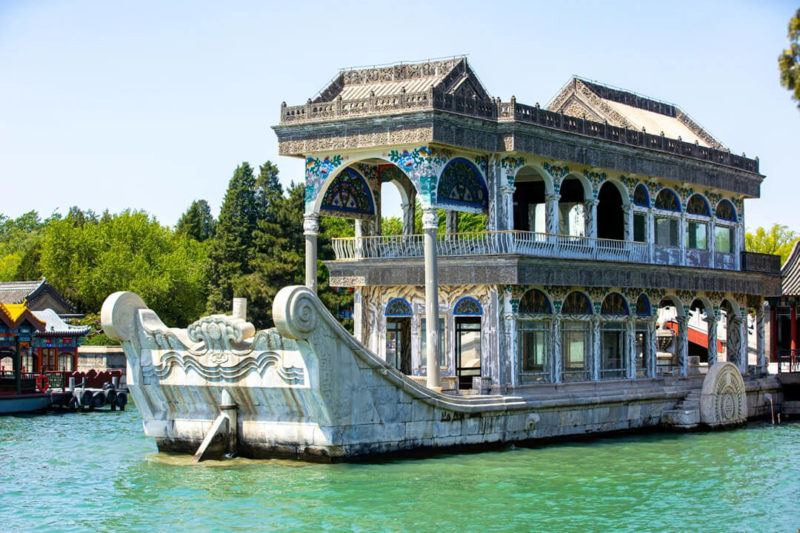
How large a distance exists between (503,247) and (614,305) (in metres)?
4.39

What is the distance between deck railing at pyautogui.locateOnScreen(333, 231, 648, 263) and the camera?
77.6ft

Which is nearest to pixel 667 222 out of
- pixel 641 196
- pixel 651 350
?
pixel 641 196

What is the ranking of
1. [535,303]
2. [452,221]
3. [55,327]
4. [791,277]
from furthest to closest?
[55,327] < [791,277] < [452,221] < [535,303]

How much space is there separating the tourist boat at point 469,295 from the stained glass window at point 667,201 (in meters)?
0.05

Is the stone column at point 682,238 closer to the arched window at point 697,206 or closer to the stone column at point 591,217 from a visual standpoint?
the arched window at point 697,206

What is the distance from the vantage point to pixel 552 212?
25.0m

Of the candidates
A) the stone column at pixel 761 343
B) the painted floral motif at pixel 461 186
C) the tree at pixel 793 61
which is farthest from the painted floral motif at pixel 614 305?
the tree at pixel 793 61

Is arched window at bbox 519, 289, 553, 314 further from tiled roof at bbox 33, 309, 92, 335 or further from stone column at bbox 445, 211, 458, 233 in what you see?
tiled roof at bbox 33, 309, 92, 335

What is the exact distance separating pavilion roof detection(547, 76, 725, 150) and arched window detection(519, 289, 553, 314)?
5800 mm

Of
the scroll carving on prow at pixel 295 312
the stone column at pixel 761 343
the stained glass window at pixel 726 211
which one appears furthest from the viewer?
the stone column at pixel 761 343

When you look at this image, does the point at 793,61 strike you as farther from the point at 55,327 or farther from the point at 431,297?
the point at 55,327

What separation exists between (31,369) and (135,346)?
19.6 meters

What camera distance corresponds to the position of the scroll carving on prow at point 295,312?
60.4ft

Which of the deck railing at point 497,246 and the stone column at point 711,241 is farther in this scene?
the stone column at point 711,241
